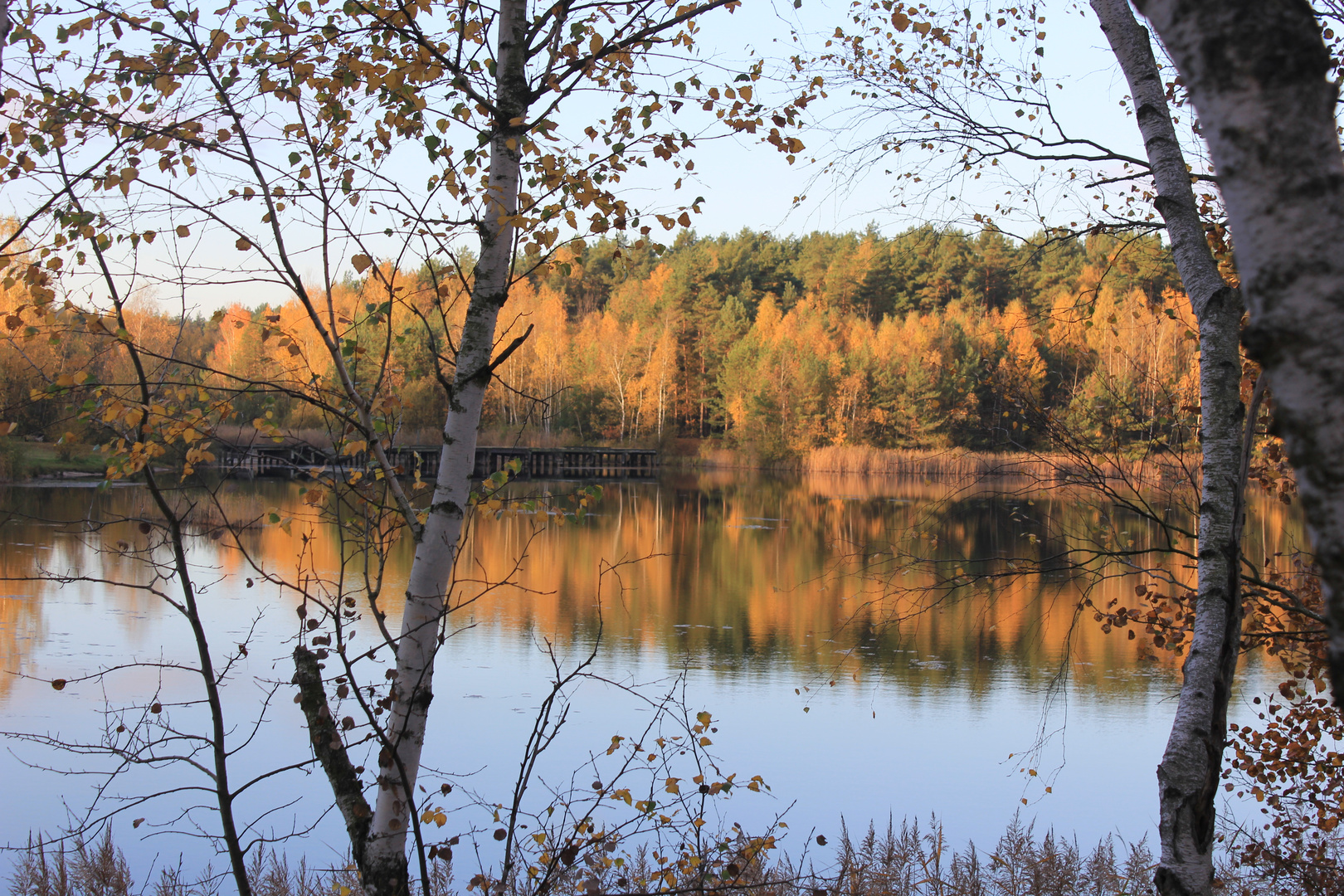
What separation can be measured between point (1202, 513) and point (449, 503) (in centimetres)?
171

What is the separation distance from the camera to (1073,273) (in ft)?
96.9

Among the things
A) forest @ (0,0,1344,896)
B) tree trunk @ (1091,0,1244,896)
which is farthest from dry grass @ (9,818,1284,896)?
tree trunk @ (1091,0,1244,896)

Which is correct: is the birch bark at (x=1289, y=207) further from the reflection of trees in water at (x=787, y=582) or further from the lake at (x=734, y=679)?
the lake at (x=734, y=679)

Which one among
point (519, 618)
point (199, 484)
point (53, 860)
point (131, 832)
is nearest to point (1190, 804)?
point (199, 484)

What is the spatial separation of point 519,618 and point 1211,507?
31.9 feet

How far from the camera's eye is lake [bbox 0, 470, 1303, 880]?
5.88 metres

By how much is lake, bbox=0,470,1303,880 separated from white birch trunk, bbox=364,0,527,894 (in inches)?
28.0

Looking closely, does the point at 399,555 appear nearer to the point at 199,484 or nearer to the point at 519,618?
the point at 519,618

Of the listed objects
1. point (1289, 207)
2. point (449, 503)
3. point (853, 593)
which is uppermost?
point (1289, 207)

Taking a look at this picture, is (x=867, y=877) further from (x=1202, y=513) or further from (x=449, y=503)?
(x=449, y=503)

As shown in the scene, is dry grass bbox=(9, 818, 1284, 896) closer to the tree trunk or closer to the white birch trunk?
the white birch trunk

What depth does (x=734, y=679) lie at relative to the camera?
8938mm

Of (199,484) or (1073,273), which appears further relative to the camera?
(1073,273)

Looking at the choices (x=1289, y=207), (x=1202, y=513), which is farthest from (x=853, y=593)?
(x=1289, y=207)
